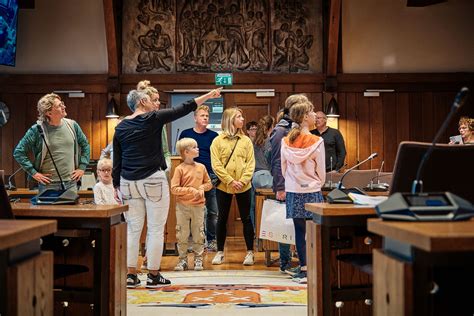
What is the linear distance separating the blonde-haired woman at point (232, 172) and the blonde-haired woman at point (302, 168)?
3.68 feet

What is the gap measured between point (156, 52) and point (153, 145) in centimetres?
585

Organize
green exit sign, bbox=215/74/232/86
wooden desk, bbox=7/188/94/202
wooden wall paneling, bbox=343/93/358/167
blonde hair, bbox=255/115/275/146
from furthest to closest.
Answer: wooden wall paneling, bbox=343/93/358/167
green exit sign, bbox=215/74/232/86
blonde hair, bbox=255/115/275/146
wooden desk, bbox=7/188/94/202

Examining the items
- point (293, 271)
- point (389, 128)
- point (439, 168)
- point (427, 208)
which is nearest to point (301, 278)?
point (293, 271)

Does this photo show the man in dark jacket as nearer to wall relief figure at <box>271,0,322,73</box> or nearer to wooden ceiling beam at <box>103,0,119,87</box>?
wall relief figure at <box>271,0,322,73</box>

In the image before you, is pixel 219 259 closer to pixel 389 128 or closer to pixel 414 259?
pixel 414 259

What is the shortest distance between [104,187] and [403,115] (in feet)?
20.3

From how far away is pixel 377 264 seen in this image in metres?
2.02

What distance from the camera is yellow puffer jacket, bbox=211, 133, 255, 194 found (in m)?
6.02

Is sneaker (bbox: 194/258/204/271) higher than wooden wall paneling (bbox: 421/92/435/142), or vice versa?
wooden wall paneling (bbox: 421/92/435/142)

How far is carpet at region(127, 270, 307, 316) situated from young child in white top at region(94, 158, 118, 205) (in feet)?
2.41

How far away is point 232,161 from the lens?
240 inches

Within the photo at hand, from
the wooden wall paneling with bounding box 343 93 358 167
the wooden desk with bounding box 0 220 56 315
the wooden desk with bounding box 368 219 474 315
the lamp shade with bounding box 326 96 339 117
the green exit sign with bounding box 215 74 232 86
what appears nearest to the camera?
the wooden desk with bounding box 368 219 474 315

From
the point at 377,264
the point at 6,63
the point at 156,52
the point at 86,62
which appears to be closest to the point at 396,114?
the point at 156,52

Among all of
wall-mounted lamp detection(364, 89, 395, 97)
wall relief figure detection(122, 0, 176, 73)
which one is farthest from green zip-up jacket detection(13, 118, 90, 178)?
wall-mounted lamp detection(364, 89, 395, 97)
